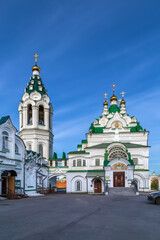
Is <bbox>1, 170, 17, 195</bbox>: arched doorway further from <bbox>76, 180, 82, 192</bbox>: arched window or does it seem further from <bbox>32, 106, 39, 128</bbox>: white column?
<bbox>32, 106, 39, 128</bbox>: white column

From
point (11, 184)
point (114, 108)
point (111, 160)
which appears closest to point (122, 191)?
point (111, 160)

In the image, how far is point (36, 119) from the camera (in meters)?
42.1

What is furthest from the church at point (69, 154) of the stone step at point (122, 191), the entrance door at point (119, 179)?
the stone step at point (122, 191)

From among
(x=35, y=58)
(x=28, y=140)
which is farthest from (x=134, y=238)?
(x=35, y=58)

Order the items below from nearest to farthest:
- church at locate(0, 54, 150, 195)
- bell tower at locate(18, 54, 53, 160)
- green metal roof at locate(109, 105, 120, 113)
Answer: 1. church at locate(0, 54, 150, 195)
2. bell tower at locate(18, 54, 53, 160)
3. green metal roof at locate(109, 105, 120, 113)

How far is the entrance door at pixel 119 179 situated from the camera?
33.8 m

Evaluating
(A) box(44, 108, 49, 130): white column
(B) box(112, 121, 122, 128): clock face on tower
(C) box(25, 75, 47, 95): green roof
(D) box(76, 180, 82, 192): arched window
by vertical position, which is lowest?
(D) box(76, 180, 82, 192): arched window

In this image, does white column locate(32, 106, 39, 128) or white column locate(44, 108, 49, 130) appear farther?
white column locate(44, 108, 49, 130)

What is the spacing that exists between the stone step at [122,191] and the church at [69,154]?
0.68 meters

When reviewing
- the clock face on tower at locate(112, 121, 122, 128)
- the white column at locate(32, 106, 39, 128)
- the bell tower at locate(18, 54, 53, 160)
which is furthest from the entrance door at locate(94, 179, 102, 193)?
the white column at locate(32, 106, 39, 128)

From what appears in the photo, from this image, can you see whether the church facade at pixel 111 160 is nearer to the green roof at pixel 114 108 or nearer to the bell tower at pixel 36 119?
the bell tower at pixel 36 119

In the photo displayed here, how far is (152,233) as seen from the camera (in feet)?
25.3

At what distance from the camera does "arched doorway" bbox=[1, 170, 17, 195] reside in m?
25.1

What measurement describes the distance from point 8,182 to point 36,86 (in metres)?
22.7
